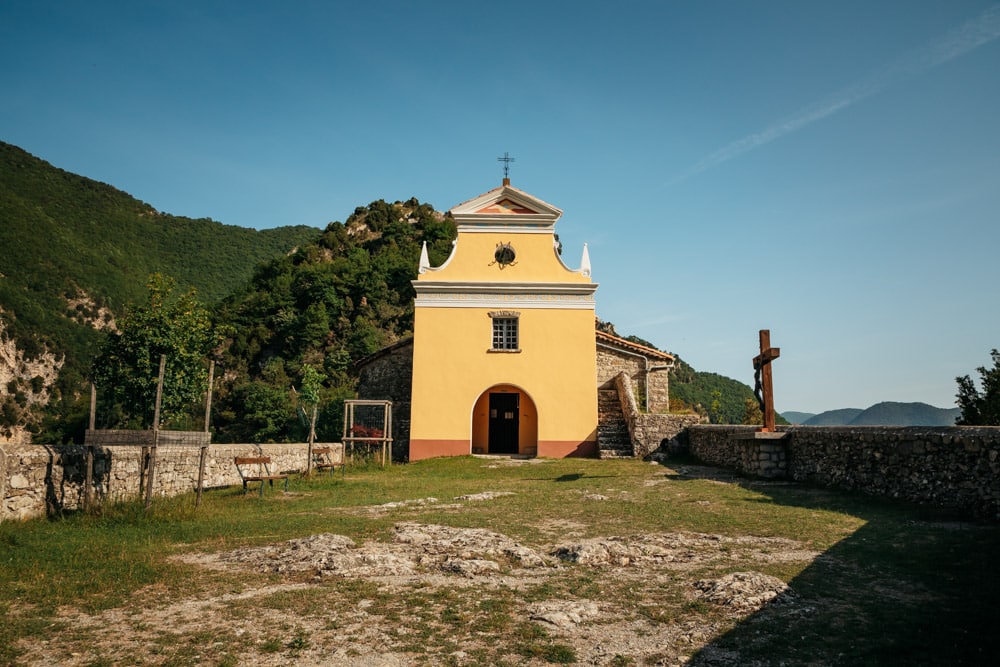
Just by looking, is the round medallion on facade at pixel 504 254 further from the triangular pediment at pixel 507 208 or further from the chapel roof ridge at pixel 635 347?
the chapel roof ridge at pixel 635 347

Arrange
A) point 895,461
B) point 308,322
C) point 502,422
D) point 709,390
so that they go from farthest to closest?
point 709,390 < point 308,322 < point 502,422 < point 895,461

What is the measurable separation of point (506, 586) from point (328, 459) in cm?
1282

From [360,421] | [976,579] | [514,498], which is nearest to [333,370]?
[360,421]

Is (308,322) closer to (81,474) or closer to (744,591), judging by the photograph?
(81,474)

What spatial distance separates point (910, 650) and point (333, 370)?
46.0 m

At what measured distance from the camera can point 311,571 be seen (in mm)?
5785

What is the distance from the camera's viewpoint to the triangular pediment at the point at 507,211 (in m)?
21.4

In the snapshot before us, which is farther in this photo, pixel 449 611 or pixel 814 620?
pixel 449 611

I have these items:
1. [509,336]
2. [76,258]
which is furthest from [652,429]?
[76,258]

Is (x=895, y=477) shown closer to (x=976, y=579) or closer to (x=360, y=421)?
(x=976, y=579)

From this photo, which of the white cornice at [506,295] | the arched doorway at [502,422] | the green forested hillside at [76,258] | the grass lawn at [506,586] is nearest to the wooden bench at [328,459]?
the arched doorway at [502,422]

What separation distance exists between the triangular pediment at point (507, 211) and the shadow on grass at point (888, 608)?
15974 mm

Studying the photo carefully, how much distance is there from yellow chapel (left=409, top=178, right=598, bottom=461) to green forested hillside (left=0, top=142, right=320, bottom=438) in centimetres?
3109

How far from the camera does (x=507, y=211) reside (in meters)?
21.6
